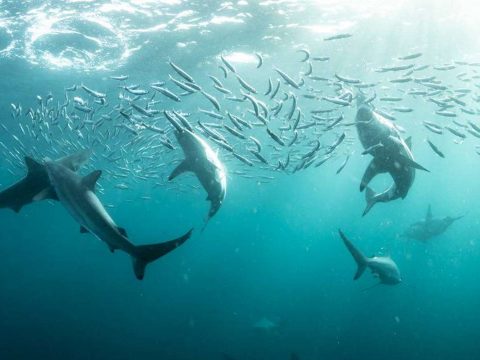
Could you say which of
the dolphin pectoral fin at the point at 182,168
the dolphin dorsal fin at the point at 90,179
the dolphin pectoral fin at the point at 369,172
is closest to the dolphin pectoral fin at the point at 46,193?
the dolphin dorsal fin at the point at 90,179

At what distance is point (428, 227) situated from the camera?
66.3 feet

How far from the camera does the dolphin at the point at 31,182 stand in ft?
20.2

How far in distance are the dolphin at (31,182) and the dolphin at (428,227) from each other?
61.5ft

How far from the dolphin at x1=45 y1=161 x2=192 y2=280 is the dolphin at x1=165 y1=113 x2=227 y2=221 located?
1.48 m

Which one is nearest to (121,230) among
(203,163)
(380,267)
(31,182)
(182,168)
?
(203,163)

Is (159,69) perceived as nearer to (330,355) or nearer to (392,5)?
(392,5)

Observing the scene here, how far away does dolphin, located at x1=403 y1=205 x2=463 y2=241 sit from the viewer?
19578 mm

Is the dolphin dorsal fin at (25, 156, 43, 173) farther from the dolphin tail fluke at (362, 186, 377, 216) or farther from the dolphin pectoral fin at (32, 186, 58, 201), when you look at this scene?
the dolphin tail fluke at (362, 186, 377, 216)

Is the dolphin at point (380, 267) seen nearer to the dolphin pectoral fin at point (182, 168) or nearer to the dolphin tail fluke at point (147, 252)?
the dolphin pectoral fin at point (182, 168)

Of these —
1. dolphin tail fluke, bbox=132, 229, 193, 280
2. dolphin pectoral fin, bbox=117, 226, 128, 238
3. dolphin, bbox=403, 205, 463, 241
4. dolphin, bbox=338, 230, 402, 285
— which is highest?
dolphin pectoral fin, bbox=117, 226, 128, 238

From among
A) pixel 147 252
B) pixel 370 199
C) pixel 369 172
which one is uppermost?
pixel 147 252

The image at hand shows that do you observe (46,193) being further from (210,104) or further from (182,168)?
(210,104)

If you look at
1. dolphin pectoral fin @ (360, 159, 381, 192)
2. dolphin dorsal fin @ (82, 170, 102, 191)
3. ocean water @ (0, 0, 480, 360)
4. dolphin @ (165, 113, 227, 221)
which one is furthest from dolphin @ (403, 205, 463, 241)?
dolphin dorsal fin @ (82, 170, 102, 191)

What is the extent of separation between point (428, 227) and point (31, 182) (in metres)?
19.8
